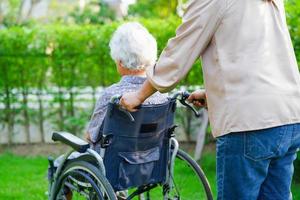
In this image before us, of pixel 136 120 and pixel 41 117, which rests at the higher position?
pixel 136 120

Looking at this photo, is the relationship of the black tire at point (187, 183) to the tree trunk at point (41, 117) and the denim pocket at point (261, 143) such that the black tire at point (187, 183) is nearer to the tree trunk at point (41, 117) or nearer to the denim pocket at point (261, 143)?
the denim pocket at point (261, 143)

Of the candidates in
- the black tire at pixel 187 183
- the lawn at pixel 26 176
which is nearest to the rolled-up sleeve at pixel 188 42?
the black tire at pixel 187 183

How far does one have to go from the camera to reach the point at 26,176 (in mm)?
5762

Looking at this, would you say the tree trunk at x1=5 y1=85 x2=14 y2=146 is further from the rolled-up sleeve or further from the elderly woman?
the rolled-up sleeve

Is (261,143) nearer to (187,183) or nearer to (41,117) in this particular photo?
(187,183)

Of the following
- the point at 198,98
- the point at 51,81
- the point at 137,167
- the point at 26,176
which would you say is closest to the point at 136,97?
the point at 198,98

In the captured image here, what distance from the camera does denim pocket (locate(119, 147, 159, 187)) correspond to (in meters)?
3.44

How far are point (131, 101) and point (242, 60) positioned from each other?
609mm

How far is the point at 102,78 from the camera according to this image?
6859 mm

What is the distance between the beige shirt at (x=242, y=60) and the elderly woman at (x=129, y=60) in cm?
89

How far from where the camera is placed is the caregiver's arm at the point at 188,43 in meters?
2.55

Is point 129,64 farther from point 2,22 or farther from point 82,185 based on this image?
point 2,22

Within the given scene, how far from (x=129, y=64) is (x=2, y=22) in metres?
8.79

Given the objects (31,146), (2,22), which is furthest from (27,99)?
(2,22)
